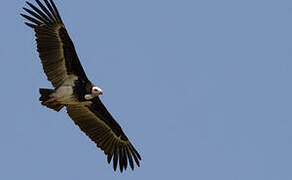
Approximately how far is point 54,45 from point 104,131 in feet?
13.1

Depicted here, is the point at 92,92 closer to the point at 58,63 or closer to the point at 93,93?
the point at 93,93

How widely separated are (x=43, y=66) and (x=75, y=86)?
4.05 feet

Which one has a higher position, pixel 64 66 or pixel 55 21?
pixel 55 21

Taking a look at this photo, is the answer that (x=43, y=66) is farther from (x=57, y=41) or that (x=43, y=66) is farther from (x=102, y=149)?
(x=102, y=149)

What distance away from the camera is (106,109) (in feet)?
72.1

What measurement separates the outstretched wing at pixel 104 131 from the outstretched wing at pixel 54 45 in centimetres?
175

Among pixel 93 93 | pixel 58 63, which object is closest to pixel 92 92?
pixel 93 93

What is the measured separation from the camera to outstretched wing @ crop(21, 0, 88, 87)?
19797 mm

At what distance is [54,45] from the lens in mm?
19922

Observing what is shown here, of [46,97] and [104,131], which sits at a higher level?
[46,97]

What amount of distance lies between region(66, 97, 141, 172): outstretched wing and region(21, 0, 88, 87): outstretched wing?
175cm

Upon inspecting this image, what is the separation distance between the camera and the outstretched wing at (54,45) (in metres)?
19.8

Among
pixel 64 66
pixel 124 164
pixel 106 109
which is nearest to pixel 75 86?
pixel 64 66

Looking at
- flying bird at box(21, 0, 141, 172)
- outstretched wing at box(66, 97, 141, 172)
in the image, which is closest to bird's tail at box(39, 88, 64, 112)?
flying bird at box(21, 0, 141, 172)
